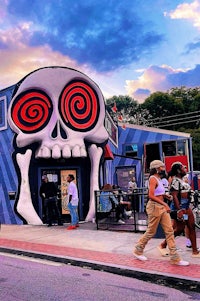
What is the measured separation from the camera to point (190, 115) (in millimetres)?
48281

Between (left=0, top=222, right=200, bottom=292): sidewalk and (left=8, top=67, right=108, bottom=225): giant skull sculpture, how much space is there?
224 centimetres

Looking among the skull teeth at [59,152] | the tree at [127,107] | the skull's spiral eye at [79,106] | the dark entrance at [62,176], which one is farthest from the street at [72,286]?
the tree at [127,107]

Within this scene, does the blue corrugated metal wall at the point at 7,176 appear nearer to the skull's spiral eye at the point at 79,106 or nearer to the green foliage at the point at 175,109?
the skull's spiral eye at the point at 79,106

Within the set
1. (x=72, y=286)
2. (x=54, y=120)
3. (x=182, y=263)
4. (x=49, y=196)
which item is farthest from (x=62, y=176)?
(x=72, y=286)

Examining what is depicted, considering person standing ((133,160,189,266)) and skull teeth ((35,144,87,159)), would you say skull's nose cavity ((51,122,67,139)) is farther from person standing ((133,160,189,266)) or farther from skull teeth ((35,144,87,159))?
person standing ((133,160,189,266))

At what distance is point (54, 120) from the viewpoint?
13914 mm

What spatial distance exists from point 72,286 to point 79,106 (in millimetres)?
9329

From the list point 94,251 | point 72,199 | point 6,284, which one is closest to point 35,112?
point 72,199

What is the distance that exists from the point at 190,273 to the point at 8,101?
10227 millimetres

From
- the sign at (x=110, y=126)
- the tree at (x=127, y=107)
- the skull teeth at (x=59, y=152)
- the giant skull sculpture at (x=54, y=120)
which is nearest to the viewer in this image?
the skull teeth at (x=59, y=152)

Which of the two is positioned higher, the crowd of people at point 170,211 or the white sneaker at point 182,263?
the crowd of people at point 170,211

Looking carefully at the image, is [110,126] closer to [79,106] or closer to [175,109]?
[79,106]

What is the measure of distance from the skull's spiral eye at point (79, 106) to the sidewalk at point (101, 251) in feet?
12.4

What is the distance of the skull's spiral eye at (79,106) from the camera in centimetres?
1413
